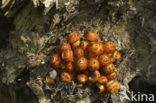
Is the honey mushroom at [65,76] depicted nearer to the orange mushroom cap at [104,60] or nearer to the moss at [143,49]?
the orange mushroom cap at [104,60]

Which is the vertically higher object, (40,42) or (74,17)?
(74,17)

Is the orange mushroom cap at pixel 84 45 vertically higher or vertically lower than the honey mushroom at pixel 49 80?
higher

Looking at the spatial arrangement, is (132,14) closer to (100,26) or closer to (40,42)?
(100,26)

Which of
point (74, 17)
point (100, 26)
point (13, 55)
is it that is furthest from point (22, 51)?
point (100, 26)

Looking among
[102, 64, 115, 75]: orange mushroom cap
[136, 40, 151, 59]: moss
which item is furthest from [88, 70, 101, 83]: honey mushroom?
[136, 40, 151, 59]: moss

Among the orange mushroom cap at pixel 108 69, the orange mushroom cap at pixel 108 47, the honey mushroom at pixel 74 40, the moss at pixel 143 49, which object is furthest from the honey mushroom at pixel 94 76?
the moss at pixel 143 49

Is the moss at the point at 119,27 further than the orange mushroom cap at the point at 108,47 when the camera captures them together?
Yes
